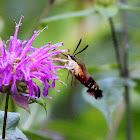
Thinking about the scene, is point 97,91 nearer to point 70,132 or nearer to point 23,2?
point 70,132

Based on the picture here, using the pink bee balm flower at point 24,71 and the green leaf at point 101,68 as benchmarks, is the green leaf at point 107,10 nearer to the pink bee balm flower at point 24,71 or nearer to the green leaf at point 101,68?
the green leaf at point 101,68

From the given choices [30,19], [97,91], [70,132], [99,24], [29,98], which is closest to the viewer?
[29,98]

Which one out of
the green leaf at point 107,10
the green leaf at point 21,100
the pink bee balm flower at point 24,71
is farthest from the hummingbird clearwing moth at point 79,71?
the green leaf at point 107,10

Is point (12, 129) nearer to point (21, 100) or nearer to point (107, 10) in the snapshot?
point (21, 100)

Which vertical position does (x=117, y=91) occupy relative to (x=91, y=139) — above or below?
above

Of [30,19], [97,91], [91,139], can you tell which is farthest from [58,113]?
[97,91]
